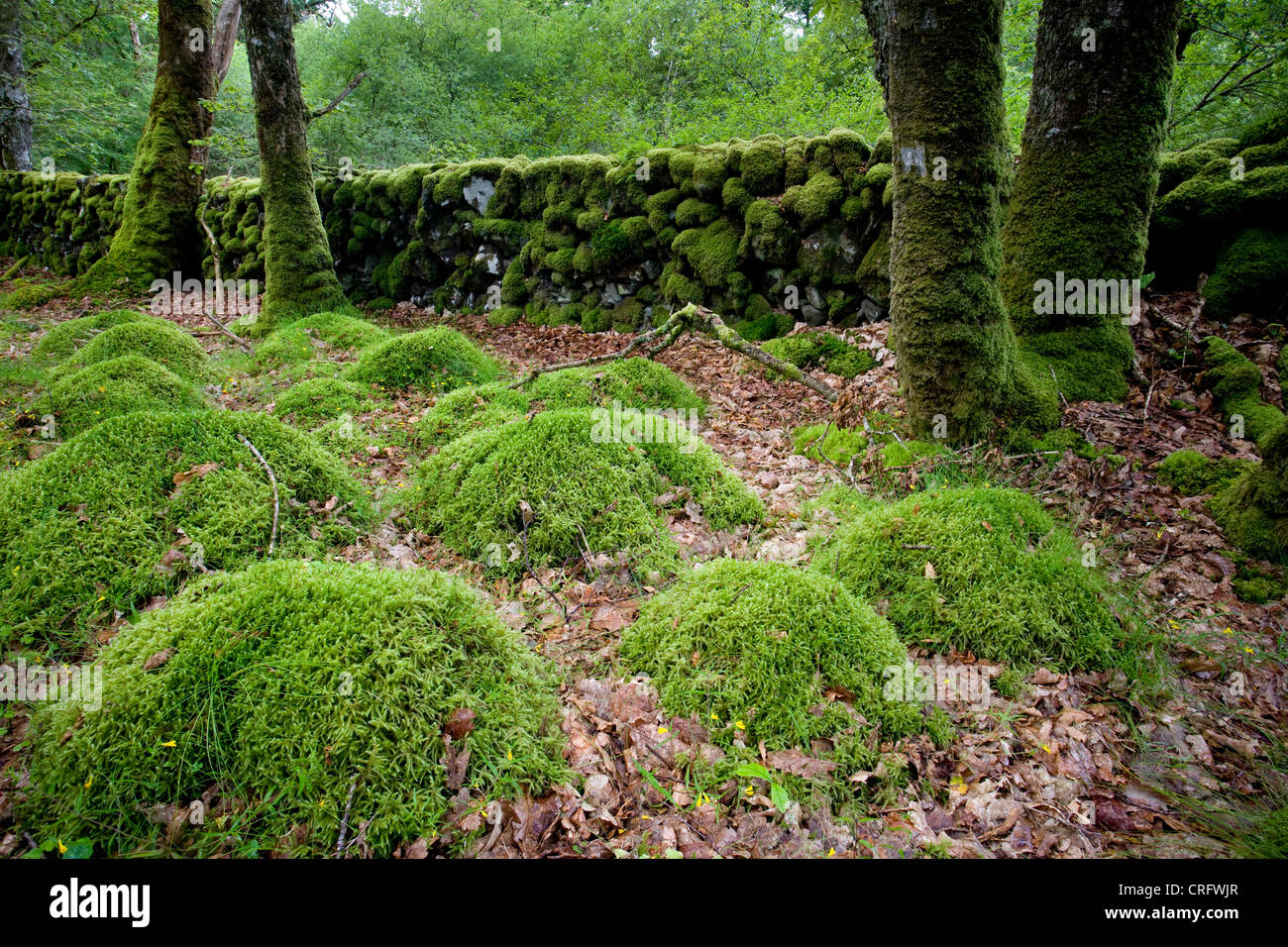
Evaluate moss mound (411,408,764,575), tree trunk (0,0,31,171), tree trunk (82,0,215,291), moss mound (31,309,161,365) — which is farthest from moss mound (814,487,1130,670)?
tree trunk (0,0,31,171)

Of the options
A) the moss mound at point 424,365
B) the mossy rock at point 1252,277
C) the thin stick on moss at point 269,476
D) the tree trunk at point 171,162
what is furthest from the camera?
the tree trunk at point 171,162

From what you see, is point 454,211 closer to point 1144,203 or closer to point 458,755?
point 1144,203

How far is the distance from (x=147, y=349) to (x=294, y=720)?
6046 millimetres

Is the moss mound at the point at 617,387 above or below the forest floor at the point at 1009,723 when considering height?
above

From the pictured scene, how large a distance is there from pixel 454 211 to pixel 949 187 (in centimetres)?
835

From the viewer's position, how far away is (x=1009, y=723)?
2.60 metres

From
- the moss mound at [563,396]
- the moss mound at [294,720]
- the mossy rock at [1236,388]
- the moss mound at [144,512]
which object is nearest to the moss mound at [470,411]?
the moss mound at [563,396]

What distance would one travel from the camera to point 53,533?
10.00 feet

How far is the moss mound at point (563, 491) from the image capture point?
3.69 metres

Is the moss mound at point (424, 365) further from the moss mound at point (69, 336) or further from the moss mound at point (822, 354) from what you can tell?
the moss mound at point (822, 354)

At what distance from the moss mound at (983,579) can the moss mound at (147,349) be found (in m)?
6.70

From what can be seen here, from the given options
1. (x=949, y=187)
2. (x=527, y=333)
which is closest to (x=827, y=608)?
(x=949, y=187)

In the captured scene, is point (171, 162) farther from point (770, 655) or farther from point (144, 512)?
point (770, 655)

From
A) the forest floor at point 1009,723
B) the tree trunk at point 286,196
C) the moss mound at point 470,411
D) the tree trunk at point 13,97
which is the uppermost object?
the tree trunk at point 13,97
